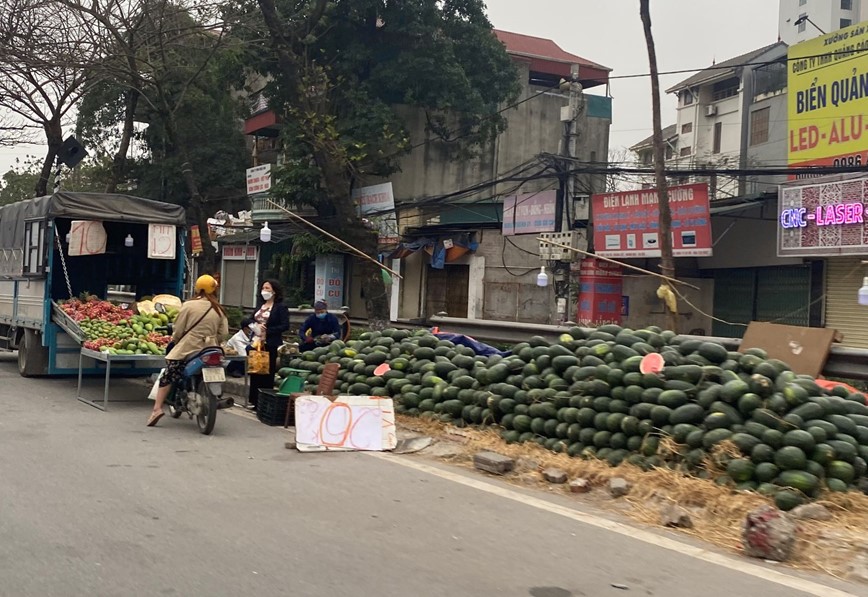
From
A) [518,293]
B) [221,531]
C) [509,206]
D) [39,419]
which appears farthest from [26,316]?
[518,293]

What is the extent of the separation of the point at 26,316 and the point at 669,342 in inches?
388

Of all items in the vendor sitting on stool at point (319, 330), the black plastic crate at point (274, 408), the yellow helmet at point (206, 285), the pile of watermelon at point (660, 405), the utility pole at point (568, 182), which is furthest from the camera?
the utility pole at point (568, 182)

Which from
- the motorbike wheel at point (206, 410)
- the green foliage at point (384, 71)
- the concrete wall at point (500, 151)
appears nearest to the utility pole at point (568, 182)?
the green foliage at point (384, 71)

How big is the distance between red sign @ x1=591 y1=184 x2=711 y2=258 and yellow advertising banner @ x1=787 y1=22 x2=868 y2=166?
369 centimetres

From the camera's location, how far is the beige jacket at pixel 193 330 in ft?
31.8

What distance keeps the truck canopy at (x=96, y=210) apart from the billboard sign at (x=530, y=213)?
33.5 ft

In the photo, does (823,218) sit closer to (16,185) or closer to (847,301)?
(847,301)

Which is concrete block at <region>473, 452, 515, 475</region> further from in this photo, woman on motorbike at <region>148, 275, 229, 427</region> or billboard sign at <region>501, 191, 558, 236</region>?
billboard sign at <region>501, 191, 558, 236</region>

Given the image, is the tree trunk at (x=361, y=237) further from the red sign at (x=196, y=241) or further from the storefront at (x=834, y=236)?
the storefront at (x=834, y=236)

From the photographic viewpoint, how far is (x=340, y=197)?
18359 mm

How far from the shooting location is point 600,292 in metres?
21.9

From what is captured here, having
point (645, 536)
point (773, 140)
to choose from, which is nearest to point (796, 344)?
point (645, 536)

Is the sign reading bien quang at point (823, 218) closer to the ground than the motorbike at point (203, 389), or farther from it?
farther from it

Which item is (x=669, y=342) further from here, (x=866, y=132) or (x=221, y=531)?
(x=866, y=132)
